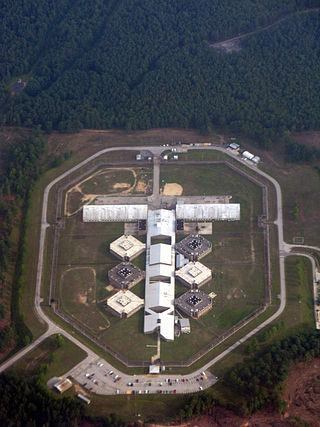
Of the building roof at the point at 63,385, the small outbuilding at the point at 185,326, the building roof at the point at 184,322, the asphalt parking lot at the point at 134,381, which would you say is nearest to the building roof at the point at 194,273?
the building roof at the point at 184,322

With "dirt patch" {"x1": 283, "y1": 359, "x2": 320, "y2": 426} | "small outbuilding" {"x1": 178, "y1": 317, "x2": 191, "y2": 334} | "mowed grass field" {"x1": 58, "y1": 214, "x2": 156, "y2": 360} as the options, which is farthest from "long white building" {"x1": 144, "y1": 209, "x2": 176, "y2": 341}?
"dirt patch" {"x1": 283, "y1": 359, "x2": 320, "y2": 426}

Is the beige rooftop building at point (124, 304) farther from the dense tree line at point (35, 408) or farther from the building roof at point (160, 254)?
the dense tree line at point (35, 408)

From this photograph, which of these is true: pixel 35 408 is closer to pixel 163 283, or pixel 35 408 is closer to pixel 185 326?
pixel 185 326

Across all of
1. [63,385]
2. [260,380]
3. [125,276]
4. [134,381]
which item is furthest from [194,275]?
[63,385]

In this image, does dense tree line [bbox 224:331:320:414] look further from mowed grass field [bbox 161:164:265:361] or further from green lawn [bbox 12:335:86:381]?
green lawn [bbox 12:335:86:381]

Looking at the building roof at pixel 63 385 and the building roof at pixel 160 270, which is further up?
the building roof at pixel 160 270

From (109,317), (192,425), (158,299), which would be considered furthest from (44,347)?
(192,425)
